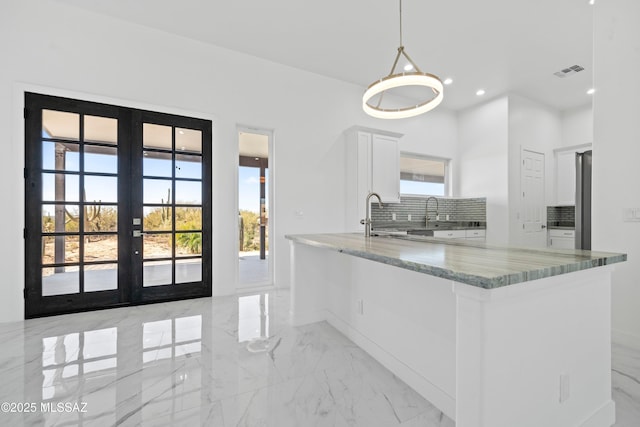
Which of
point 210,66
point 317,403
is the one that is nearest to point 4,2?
point 210,66

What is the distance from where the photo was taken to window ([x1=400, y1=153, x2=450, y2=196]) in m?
5.63

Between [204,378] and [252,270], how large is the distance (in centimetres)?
313

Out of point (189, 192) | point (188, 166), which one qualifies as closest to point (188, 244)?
point (189, 192)

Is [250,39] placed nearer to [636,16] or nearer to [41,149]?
[41,149]

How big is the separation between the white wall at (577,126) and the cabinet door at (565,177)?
0.81 feet

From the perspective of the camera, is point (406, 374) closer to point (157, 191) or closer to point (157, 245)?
point (157, 245)

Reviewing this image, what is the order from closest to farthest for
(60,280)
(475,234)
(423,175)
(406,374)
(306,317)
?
(406,374) < (306,317) < (60,280) < (475,234) < (423,175)

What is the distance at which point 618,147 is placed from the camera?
242cm

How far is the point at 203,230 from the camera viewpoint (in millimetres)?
3676

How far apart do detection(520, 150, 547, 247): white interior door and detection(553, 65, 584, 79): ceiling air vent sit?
53.2 inches

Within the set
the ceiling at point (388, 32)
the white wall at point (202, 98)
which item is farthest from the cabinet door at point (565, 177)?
the white wall at point (202, 98)

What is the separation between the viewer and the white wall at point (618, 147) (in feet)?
7.63

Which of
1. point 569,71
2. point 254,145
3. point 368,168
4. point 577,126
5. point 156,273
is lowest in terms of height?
point 156,273

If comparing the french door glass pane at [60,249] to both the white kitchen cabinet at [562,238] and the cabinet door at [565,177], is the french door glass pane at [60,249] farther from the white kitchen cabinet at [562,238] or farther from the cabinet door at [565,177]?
the cabinet door at [565,177]
